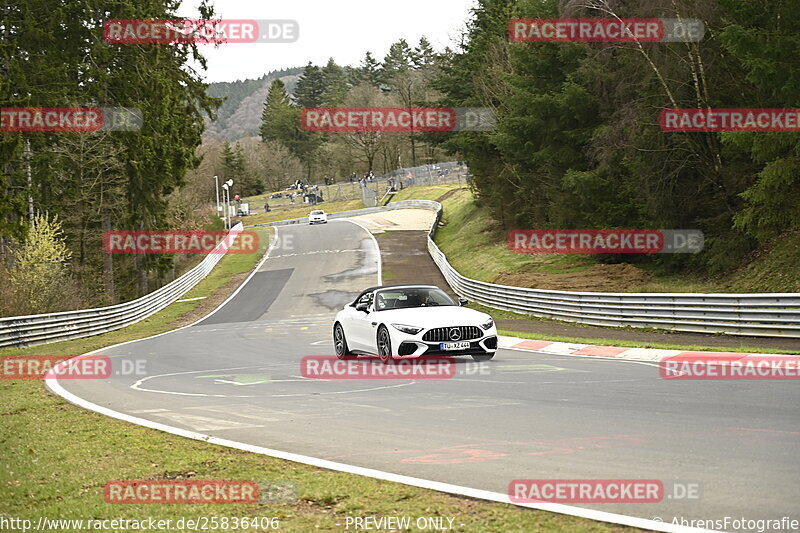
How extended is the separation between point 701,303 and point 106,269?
3767 cm

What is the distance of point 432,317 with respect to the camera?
598 inches

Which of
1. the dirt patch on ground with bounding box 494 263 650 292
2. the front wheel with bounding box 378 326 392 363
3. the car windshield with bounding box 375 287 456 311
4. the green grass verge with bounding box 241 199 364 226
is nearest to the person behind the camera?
the front wheel with bounding box 378 326 392 363

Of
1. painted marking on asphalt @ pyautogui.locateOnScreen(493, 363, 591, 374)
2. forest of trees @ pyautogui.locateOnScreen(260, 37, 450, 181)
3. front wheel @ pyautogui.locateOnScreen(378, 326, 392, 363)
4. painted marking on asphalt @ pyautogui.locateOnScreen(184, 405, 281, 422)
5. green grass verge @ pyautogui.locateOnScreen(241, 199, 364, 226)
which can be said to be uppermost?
forest of trees @ pyautogui.locateOnScreen(260, 37, 450, 181)

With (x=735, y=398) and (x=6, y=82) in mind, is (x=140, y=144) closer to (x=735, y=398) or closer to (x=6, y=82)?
(x=6, y=82)

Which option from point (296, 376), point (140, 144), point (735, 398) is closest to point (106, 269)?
point (140, 144)

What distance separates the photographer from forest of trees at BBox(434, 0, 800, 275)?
24922mm

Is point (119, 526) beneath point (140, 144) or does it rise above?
beneath

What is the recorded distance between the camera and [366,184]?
122250 mm

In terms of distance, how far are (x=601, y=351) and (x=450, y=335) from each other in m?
4.10

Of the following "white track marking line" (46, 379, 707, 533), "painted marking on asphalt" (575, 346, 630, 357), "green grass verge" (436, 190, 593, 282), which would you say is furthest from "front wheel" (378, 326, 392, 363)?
"green grass verge" (436, 190, 593, 282)

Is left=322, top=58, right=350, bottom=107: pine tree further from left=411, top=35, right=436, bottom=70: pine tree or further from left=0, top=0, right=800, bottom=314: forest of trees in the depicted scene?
left=0, top=0, right=800, bottom=314: forest of trees

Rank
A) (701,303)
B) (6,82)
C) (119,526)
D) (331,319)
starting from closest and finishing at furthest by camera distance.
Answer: (119,526)
(701,303)
(6,82)
(331,319)

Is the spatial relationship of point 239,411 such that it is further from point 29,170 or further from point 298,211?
point 298,211

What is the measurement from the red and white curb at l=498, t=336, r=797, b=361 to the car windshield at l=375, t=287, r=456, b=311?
286 centimetres
